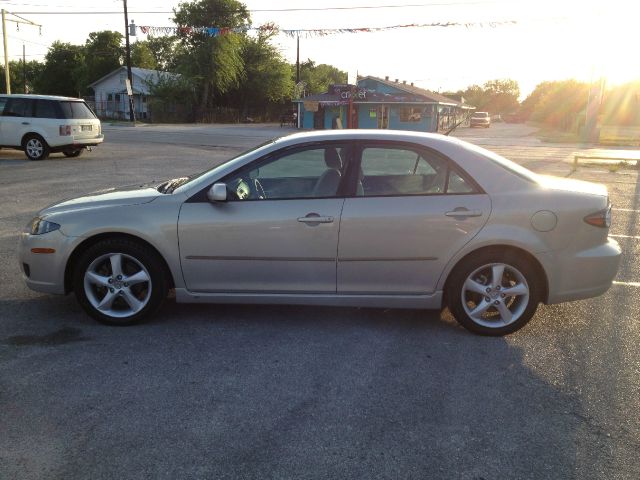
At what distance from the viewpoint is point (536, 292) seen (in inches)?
172

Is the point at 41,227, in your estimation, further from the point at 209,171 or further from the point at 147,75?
the point at 147,75

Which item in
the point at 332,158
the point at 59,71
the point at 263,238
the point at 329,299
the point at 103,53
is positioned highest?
the point at 103,53

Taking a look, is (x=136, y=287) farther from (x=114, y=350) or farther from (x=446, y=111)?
(x=446, y=111)

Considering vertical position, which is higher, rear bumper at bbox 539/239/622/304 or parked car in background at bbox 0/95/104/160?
parked car in background at bbox 0/95/104/160

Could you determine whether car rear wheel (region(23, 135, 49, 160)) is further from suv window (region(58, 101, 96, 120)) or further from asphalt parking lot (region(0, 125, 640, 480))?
asphalt parking lot (region(0, 125, 640, 480))

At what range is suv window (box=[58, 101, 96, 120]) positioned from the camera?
626 inches

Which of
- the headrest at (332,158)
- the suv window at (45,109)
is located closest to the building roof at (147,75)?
the suv window at (45,109)

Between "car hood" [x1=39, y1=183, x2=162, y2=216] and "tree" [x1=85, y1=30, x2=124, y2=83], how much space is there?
69.2m

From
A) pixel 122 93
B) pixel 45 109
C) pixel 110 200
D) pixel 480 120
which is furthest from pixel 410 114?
pixel 110 200

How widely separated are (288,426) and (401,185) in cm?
213

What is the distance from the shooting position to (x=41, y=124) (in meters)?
15.8

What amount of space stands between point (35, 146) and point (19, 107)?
3.59ft

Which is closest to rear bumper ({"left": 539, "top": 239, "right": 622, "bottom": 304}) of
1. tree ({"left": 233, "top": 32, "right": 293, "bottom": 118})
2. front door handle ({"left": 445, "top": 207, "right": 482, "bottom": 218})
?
front door handle ({"left": 445, "top": 207, "right": 482, "bottom": 218})

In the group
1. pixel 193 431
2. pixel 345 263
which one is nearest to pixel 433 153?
pixel 345 263
